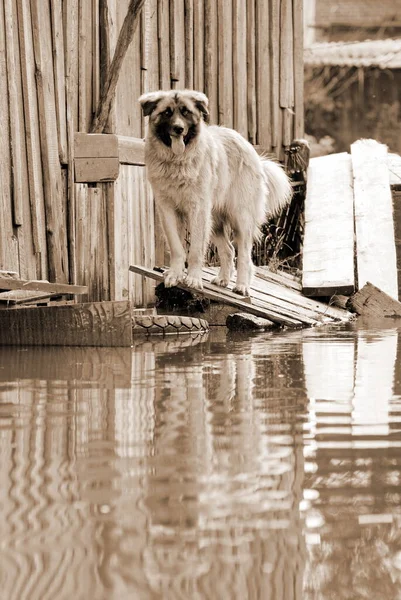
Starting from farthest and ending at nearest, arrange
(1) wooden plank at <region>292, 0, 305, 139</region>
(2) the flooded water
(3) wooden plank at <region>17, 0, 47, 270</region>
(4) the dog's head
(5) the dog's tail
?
(1) wooden plank at <region>292, 0, 305, 139</region> < (5) the dog's tail < (4) the dog's head < (3) wooden plank at <region>17, 0, 47, 270</region> < (2) the flooded water

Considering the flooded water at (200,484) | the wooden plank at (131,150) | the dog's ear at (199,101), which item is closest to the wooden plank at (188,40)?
the wooden plank at (131,150)

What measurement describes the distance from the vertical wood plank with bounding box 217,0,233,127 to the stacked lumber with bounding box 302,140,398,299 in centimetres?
126

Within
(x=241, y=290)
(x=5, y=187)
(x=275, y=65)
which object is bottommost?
(x=241, y=290)

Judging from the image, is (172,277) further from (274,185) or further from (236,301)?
(274,185)

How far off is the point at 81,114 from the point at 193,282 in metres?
1.52

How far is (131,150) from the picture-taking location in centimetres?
917

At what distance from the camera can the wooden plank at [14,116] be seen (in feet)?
24.1

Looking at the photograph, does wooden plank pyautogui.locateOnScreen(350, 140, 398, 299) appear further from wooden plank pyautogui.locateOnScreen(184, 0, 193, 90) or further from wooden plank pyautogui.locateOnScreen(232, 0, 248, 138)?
wooden plank pyautogui.locateOnScreen(184, 0, 193, 90)

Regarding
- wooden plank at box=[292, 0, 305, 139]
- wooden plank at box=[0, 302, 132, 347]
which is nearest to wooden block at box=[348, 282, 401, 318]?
wooden plank at box=[0, 302, 132, 347]

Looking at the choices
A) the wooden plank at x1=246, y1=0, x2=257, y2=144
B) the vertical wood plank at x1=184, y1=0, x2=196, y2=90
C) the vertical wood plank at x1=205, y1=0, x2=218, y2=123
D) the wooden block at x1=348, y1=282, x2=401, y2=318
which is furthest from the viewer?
the wooden plank at x1=246, y1=0, x2=257, y2=144

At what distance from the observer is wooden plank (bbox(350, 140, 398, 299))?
10.3 metres

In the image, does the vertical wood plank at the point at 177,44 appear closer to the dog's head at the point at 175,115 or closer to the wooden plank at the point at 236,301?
the dog's head at the point at 175,115

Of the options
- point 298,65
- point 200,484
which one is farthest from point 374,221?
point 200,484

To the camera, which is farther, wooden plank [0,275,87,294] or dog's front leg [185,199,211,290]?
dog's front leg [185,199,211,290]
